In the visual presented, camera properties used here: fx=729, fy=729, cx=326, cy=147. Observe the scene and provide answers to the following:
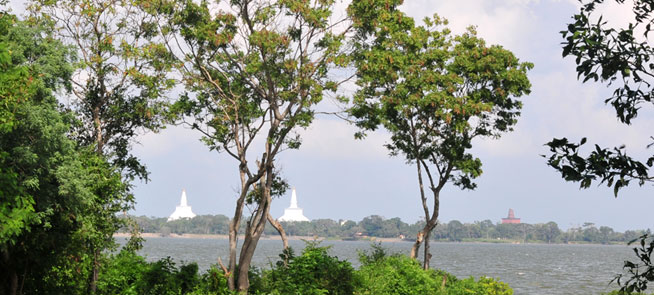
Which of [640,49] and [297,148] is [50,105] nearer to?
[297,148]

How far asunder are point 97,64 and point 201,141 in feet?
14.4

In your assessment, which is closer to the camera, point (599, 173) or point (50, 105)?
point (599, 173)

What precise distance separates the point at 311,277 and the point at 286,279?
2.41 ft

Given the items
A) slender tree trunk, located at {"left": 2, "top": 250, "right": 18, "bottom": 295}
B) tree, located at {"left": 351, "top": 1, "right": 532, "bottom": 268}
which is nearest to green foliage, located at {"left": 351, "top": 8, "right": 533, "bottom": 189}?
tree, located at {"left": 351, "top": 1, "right": 532, "bottom": 268}

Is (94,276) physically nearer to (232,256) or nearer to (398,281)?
(232,256)

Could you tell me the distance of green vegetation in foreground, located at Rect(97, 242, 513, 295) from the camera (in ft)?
64.3

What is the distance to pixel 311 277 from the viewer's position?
796 inches

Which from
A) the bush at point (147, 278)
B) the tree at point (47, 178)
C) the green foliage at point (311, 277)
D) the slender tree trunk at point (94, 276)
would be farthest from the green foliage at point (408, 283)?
Answer: the tree at point (47, 178)

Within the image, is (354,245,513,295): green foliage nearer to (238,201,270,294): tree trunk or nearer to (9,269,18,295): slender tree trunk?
(238,201,270,294): tree trunk

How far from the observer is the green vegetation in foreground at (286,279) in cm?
1959

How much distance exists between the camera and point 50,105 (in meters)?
18.0

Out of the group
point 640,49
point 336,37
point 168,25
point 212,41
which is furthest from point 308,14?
point 640,49

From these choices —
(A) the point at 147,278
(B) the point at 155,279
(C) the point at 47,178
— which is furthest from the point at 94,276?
(C) the point at 47,178

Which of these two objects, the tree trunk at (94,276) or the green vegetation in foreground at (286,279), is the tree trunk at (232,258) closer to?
the green vegetation in foreground at (286,279)
